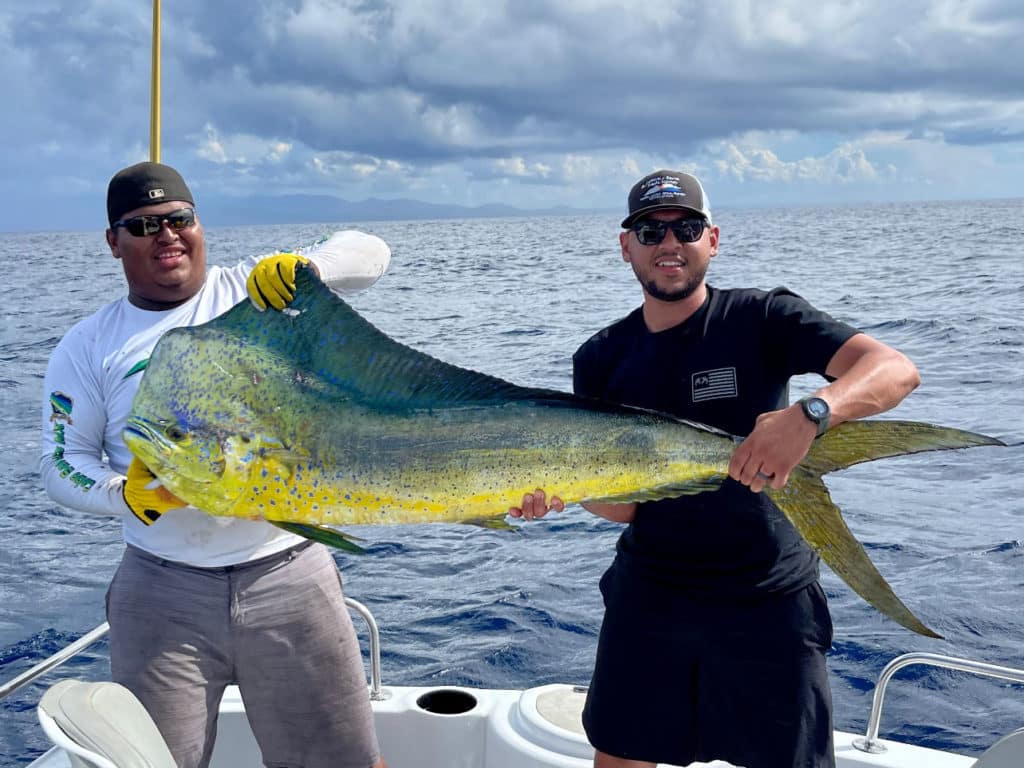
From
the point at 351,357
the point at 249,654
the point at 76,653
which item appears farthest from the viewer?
the point at 76,653

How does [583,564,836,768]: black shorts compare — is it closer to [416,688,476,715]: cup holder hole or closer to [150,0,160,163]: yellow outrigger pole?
[416,688,476,715]: cup holder hole

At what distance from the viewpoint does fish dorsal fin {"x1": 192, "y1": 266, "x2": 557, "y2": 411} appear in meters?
2.04

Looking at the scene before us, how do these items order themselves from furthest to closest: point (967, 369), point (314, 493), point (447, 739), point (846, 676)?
1. point (967, 369)
2. point (846, 676)
3. point (447, 739)
4. point (314, 493)

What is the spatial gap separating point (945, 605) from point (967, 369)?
344 inches

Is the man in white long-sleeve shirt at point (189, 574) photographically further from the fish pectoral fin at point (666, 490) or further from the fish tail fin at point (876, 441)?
the fish tail fin at point (876, 441)

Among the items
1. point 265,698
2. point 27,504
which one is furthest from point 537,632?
point 27,504

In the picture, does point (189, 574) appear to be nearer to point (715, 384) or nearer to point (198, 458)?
point (198, 458)

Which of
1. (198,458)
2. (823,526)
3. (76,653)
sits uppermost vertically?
(198,458)

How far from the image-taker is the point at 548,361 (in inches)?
598

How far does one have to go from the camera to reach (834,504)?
202cm

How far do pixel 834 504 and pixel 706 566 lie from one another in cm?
57

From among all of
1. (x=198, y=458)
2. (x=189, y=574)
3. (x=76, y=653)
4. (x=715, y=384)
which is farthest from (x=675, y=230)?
(x=76, y=653)

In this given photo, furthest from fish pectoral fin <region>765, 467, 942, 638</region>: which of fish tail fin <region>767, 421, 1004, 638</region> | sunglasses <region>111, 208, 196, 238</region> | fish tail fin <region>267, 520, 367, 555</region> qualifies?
sunglasses <region>111, 208, 196, 238</region>

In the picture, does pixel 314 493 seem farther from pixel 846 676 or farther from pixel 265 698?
pixel 846 676
